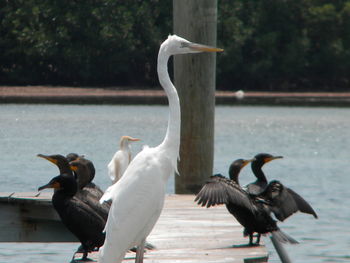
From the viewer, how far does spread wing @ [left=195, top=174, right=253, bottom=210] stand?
6523 millimetres

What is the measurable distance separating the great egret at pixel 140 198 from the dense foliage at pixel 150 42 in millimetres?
42932

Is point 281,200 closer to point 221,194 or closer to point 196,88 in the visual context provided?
point 221,194

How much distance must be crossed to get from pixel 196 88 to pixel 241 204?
7.53 feet

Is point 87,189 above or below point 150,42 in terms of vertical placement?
above

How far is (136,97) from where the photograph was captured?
48250mm

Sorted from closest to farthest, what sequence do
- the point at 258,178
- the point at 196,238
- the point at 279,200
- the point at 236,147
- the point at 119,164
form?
1. the point at 196,238
2. the point at 279,200
3. the point at 258,178
4. the point at 119,164
5. the point at 236,147

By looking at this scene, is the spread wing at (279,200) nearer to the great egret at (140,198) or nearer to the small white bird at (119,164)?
the great egret at (140,198)

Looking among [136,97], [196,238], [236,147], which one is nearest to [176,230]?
[196,238]

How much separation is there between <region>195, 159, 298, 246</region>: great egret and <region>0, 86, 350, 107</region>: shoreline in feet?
109

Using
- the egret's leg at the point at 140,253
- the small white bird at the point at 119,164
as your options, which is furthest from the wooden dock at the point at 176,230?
the small white bird at the point at 119,164

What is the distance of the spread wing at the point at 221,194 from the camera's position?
21.4 ft

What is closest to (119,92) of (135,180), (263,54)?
(263,54)

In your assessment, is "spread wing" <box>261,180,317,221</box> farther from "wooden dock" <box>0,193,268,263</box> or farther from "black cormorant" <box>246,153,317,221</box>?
"wooden dock" <box>0,193,268,263</box>

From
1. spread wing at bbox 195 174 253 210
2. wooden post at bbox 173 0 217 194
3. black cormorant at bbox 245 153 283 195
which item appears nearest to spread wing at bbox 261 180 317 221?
spread wing at bbox 195 174 253 210
